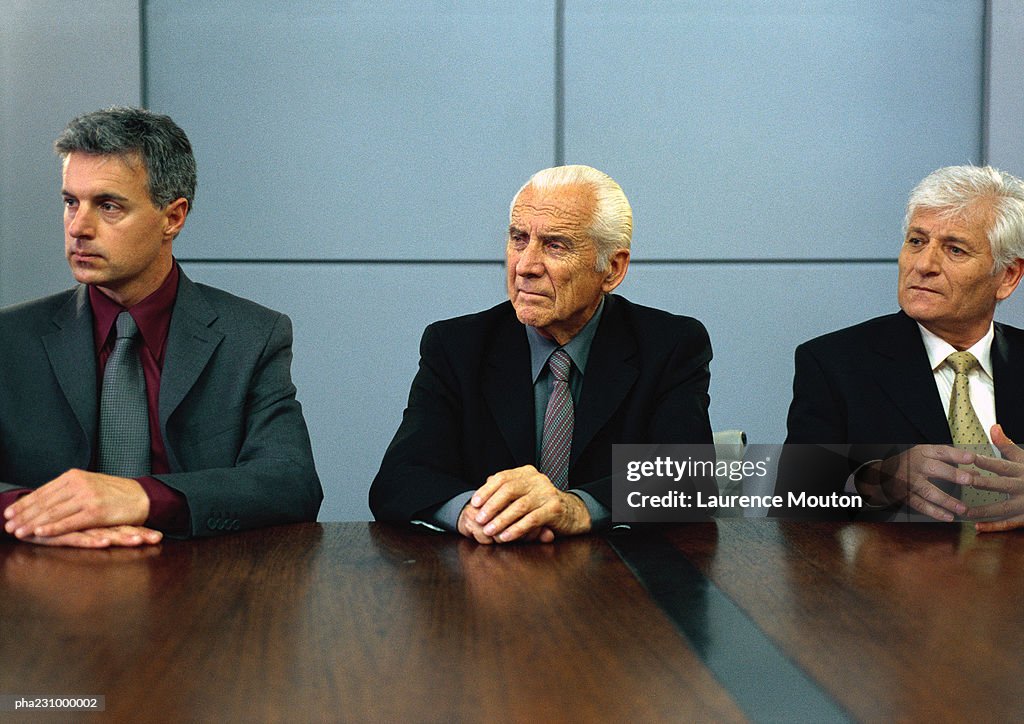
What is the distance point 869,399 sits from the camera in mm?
2594

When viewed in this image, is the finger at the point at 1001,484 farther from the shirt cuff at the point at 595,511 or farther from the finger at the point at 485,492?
the finger at the point at 485,492

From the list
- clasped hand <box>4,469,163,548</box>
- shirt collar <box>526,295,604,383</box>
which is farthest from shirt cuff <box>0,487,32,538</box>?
shirt collar <box>526,295,604,383</box>

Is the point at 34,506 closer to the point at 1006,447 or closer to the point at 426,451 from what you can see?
the point at 426,451

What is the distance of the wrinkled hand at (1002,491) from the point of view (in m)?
2.04

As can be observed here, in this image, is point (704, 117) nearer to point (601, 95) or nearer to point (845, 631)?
point (601, 95)

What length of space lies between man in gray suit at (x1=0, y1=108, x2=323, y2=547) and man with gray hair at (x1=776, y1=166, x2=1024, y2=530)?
3.75 feet

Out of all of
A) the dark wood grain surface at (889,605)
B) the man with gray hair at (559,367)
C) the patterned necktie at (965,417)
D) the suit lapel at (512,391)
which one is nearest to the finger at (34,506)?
the man with gray hair at (559,367)

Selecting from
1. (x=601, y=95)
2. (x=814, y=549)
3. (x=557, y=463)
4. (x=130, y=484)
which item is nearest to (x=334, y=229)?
(x=601, y=95)

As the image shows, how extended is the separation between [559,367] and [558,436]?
0.55 feet

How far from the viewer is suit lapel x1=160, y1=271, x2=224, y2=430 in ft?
7.68

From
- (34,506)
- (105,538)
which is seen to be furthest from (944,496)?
(34,506)

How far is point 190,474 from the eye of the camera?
2070 mm

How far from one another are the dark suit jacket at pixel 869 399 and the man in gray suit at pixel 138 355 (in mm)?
1100

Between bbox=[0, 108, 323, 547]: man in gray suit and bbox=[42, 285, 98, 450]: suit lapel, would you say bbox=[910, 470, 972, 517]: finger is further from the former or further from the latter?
bbox=[42, 285, 98, 450]: suit lapel
